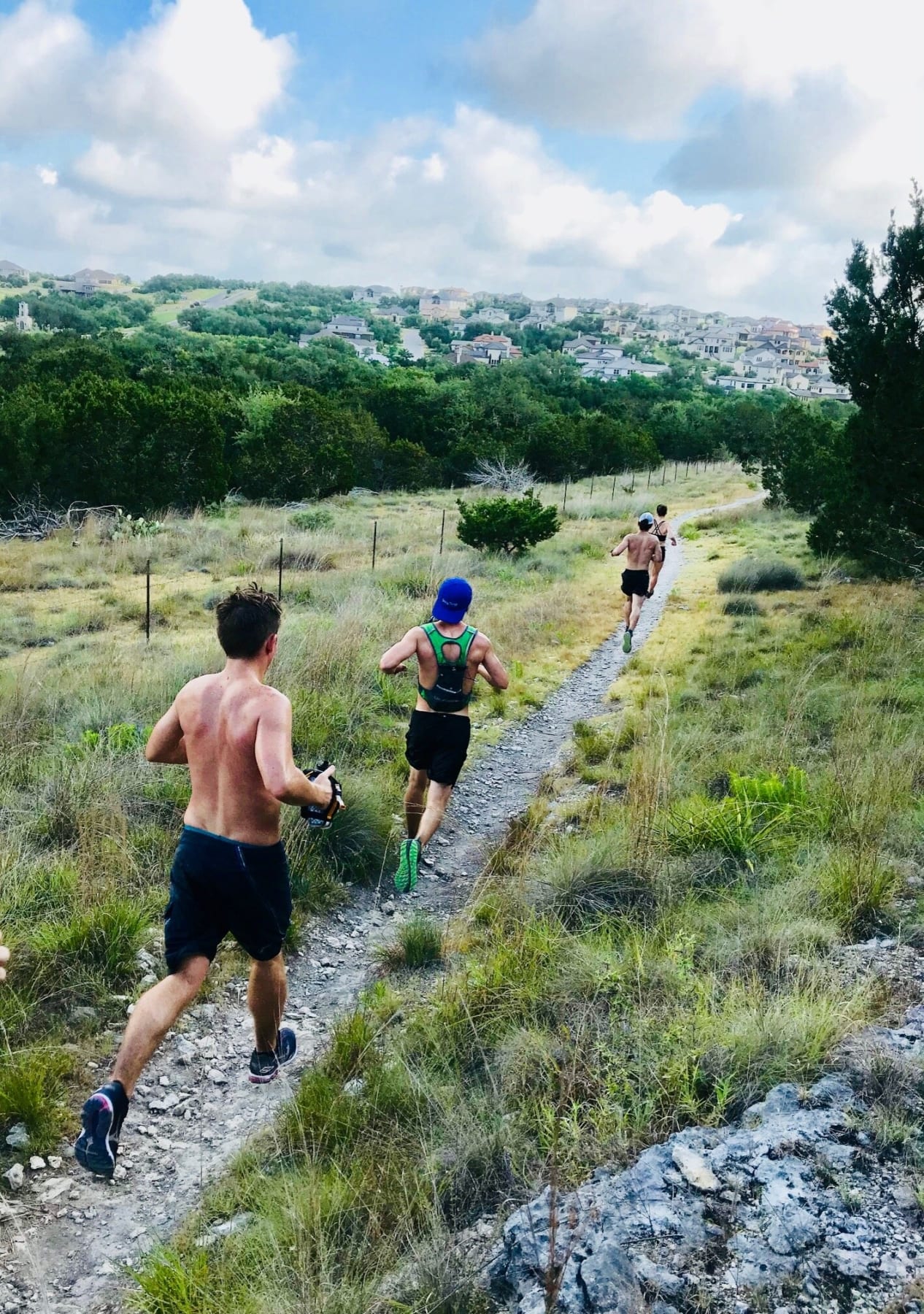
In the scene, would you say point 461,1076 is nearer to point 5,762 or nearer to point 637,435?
point 5,762

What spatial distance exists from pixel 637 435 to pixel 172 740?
43.3 metres

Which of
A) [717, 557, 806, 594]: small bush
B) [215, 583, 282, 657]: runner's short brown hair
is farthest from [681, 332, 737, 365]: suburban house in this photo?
[215, 583, 282, 657]: runner's short brown hair

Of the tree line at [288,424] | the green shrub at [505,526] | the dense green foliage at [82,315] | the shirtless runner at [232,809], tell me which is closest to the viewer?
the shirtless runner at [232,809]

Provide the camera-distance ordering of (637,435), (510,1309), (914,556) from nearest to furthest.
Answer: (510,1309) < (914,556) < (637,435)

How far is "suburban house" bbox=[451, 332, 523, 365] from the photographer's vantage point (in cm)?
13138

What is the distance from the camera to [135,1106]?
11.4 ft


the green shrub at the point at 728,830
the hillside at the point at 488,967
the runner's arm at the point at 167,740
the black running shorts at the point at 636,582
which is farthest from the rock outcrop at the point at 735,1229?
the black running shorts at the point at 636,582

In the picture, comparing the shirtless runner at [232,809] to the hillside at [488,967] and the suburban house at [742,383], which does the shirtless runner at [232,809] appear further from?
the suburban house at [742,383]

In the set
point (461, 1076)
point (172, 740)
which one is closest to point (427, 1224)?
point (461, 1076)

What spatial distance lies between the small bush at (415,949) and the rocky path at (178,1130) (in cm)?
14

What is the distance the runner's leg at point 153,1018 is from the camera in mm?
2934

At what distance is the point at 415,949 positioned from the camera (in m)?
4.36

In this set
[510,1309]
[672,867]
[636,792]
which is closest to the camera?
[510,1309]

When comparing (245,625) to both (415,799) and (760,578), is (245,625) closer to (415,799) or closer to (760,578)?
(415,799)
